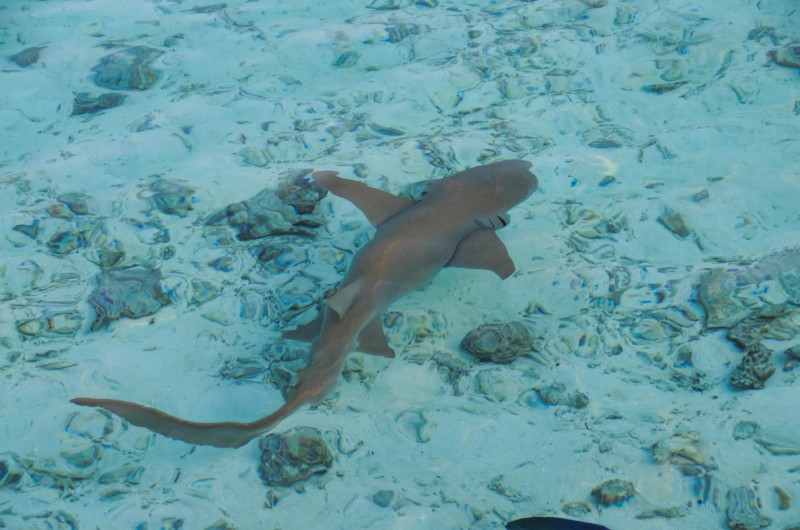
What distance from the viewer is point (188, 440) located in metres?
3.03

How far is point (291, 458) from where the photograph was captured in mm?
3479

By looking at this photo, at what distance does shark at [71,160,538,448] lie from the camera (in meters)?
3.03

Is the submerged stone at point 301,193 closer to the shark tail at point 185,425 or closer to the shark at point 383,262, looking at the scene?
the shark at point 383,262

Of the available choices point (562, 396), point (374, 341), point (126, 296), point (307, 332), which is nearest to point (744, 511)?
point (562, 396)

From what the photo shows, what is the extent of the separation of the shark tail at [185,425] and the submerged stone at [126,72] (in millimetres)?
4415

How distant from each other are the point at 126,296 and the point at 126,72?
3.04 metres

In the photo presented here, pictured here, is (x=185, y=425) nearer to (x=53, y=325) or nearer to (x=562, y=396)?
(x=53, y=325)

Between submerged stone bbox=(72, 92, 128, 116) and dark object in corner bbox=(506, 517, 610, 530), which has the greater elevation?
submerged stone bbox=(72, 92, 128, 116)

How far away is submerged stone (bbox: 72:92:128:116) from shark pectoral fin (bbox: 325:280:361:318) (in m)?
3.74

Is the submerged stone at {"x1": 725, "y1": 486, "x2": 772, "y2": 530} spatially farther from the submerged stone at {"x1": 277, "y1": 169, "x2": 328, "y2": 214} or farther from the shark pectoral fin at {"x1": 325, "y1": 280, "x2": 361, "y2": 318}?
the submerged stone at {"x1": 277, "y1": 169, "x2": 328, "y2": 214}

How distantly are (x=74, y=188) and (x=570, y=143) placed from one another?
4.06 m

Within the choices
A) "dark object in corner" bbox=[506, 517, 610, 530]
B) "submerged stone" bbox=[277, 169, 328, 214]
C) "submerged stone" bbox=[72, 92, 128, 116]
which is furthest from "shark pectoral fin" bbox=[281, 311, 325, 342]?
"submerged stone" bbox=[72, 92, 128, 116]

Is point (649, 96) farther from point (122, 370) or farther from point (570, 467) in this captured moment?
point (122, 370)

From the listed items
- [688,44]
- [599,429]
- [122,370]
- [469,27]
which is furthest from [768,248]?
[122,370]
